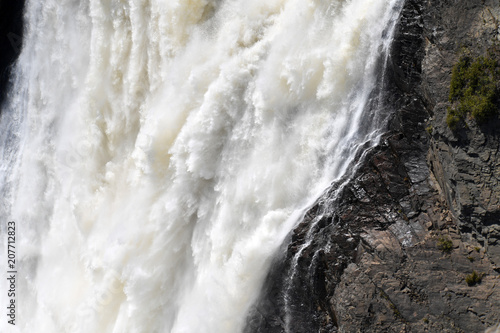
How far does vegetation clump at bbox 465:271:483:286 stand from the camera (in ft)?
22.4

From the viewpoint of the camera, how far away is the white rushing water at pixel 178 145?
791cm

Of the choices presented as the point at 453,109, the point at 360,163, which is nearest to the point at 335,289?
the point at 360,163

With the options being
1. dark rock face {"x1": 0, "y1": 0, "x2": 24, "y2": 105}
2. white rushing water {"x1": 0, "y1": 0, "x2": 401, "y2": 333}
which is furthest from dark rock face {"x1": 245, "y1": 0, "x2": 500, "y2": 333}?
dark rock face {"x1": 0, "y1": 0, "x2": 24, "y2": 105}

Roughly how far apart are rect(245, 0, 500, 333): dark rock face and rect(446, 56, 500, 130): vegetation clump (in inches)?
5.6

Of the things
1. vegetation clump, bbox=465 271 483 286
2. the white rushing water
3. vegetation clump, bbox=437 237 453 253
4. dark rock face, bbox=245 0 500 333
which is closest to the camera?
dark rock face, bbox=245 0 500 333

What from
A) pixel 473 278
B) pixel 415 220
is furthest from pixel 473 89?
pixel 473 278

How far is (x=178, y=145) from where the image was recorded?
30.5 feet

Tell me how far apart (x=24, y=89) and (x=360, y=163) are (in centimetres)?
1078

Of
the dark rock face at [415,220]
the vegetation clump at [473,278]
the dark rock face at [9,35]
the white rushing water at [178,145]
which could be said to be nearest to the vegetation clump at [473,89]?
the dark rock face at [415,220]

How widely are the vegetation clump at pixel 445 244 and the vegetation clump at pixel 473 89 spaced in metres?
1.64

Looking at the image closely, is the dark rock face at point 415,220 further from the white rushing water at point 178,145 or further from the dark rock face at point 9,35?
the dark rock face at point 9,35

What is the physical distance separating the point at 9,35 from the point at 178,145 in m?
8.48

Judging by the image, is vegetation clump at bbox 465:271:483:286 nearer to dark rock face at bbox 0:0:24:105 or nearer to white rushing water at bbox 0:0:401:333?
white rushing water at bbox 0:0:401:333

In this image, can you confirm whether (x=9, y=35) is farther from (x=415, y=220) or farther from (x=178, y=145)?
(x=415, y=220)
